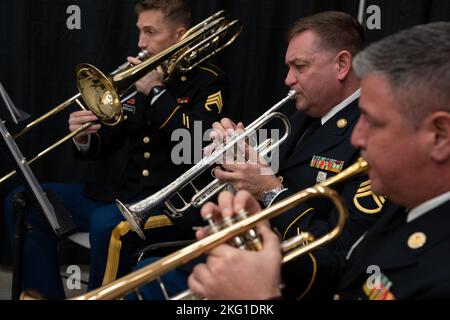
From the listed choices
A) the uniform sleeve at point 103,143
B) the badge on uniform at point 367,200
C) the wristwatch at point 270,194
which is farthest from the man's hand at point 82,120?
the badge on uniform at point 367,200

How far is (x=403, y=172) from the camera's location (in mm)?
1177

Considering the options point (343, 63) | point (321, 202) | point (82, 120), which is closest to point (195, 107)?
point (82, 120)

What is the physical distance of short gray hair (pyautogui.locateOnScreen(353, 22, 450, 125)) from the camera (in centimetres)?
112

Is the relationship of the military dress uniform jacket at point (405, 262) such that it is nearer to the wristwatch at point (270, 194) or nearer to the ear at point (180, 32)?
the wristwatch at point (270, 194)

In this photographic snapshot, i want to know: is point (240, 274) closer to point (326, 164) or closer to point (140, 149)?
point (326, 164)

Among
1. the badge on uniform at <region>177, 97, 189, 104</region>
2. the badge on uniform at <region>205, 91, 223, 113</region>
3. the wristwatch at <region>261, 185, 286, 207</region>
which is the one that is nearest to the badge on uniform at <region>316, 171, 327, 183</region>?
the wristwatch at <region>261, 185, 286, 207</region>

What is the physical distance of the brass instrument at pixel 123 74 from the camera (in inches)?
91.0

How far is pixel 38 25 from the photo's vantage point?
3.03 m

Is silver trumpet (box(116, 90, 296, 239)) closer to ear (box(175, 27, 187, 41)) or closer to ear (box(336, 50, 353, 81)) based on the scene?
ear (box(336, 50, 353, 81))

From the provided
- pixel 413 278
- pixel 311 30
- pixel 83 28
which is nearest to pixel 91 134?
pixel 83 28
